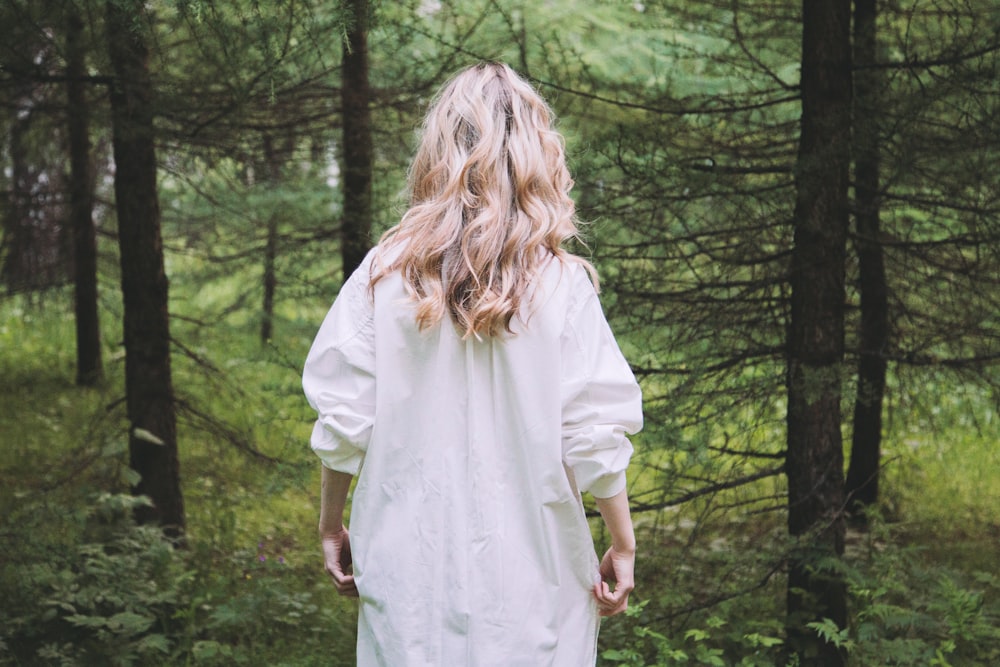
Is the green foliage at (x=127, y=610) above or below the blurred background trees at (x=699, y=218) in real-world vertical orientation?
below

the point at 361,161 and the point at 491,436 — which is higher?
the point at 361,161

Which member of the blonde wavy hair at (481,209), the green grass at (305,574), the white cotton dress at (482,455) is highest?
the blonde wavy hair at (481,209)

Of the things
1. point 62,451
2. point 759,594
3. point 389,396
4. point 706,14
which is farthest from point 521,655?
point 62,451

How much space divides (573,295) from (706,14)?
12.4ft

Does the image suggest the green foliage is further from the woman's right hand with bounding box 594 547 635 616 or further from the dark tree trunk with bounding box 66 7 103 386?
the dark tree trunk with bounding box 66 7 103 386

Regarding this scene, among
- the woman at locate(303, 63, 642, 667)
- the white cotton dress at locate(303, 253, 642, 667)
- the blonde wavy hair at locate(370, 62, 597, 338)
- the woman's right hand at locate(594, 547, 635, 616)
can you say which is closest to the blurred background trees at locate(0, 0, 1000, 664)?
the blonde wavy hair at locate(370, 62, 597, 338)

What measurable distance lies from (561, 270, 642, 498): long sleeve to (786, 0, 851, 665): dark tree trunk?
7.34ft

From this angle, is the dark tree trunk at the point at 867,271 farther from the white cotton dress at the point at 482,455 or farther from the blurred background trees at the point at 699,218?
the white cotton dress at the point at 482,455

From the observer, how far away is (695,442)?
14.3ft

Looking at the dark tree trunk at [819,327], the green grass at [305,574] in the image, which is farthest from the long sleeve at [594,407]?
the dark tree trunk at [819,327]

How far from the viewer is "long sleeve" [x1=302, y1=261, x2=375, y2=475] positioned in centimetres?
230

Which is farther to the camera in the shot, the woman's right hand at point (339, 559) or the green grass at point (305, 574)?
the green grass at point (305, 574)

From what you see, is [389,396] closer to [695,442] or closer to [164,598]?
[695,442]

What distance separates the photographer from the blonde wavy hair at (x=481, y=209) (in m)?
2.20
